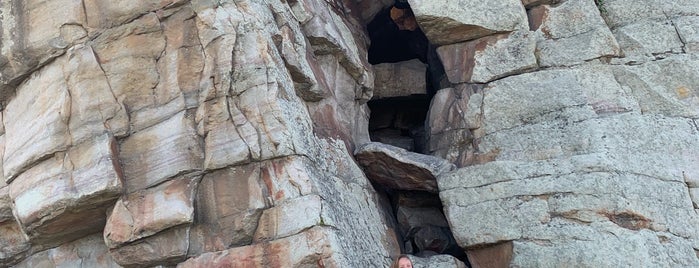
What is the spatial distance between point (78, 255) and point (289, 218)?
457 centimetres

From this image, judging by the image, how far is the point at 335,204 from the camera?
1176 centimetres

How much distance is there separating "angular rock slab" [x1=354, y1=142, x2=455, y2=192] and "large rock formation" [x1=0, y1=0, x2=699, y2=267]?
0.06 m

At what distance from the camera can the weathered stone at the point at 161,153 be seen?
11.7m

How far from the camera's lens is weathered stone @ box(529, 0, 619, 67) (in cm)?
1423

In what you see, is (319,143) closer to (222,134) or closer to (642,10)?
(222,134)

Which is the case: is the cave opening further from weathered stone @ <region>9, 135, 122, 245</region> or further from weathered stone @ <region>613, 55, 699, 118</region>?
weathered stone @ <region>9, 135, 122, 245</region>

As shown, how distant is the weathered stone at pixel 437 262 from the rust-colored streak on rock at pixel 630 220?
2.86 meters

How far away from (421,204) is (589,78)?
4390 mm

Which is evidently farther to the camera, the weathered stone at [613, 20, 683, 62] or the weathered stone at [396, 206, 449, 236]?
the weathered stone at [396, 206, 449, 236]

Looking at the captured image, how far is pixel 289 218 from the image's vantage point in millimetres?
11047

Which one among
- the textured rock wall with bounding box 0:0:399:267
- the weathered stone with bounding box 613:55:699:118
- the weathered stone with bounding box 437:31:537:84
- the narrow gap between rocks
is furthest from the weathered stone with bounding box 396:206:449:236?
the weathered stone with bounding box 613:55:699:118

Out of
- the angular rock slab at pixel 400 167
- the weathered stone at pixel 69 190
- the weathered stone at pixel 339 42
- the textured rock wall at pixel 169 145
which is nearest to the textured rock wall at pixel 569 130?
the angular rock slab at pixel 400 167

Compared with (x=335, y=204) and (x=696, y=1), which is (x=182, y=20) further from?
(x=696, y=1)

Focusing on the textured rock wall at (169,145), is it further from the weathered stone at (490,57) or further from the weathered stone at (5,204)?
the weathered stone at (490,57)
